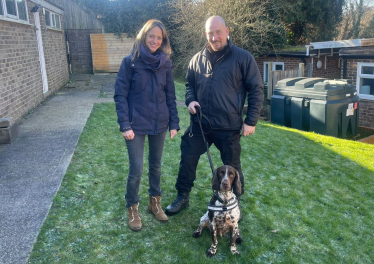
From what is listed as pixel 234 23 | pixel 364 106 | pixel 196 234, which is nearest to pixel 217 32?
pixel 196 234

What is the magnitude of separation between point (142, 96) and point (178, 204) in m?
1.34

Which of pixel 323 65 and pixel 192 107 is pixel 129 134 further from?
pixel 323 65

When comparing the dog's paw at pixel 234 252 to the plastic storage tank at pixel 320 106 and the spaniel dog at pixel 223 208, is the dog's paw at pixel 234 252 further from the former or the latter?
the plastic storage tank at pixel 320 106

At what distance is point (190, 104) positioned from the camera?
11.5 ft

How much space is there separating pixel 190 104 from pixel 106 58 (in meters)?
14.8

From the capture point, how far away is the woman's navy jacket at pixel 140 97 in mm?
3136

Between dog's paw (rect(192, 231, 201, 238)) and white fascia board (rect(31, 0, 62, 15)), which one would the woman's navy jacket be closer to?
dog's paw (rect(192, 231, 201, 238))

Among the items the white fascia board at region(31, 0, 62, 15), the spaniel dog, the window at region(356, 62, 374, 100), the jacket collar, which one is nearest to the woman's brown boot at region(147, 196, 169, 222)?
the spaniel dog

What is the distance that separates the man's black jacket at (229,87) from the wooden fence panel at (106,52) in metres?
14.5

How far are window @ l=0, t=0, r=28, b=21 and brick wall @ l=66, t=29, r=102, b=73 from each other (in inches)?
327

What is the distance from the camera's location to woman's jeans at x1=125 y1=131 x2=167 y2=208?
10.6 ft

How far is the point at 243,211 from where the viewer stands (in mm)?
3955

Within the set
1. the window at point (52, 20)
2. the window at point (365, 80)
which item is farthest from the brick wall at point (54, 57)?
the window at point (365, 80)

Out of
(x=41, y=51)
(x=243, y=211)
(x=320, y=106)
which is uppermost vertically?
(x=41, y=51)
